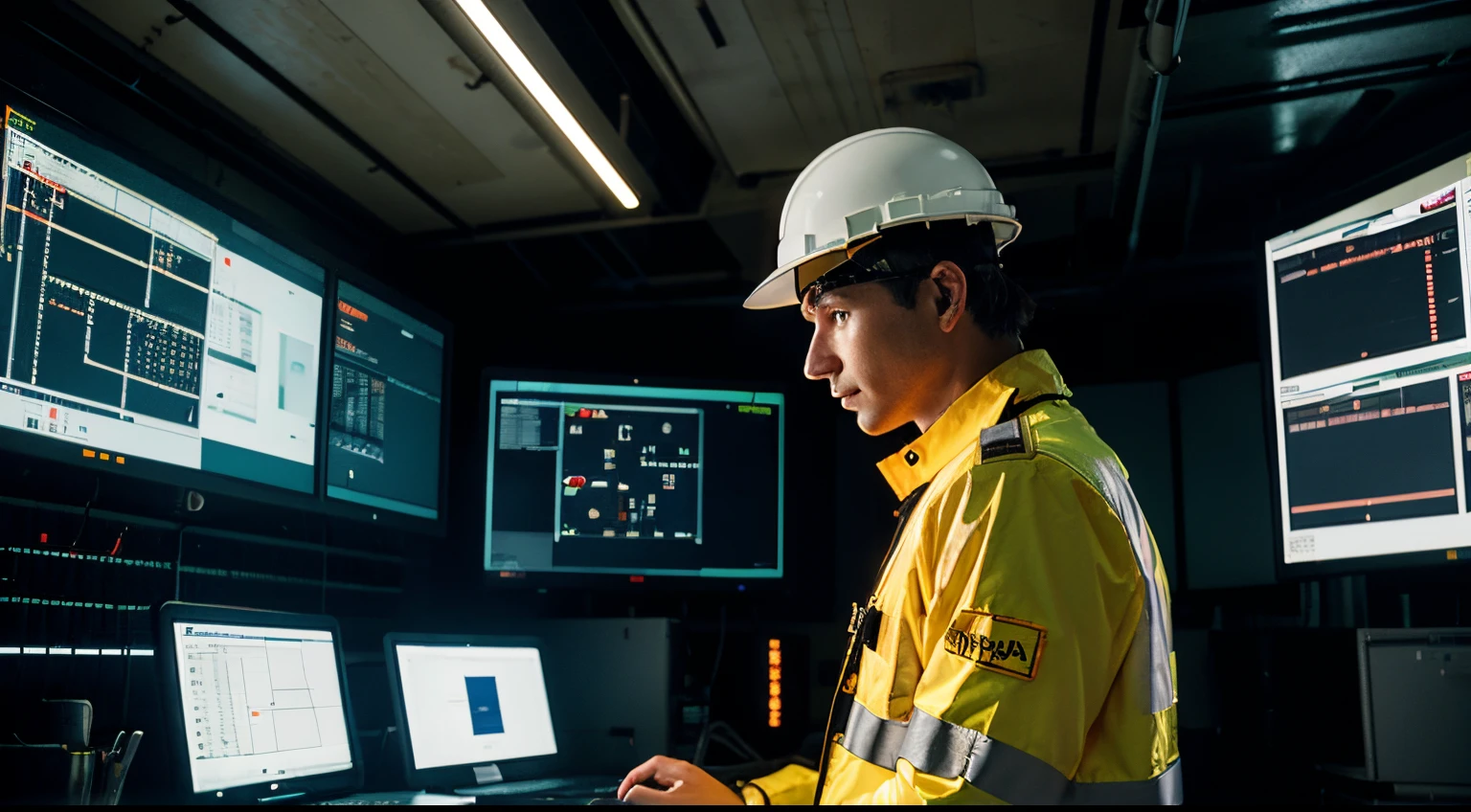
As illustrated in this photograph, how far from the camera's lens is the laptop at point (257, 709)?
162 cm

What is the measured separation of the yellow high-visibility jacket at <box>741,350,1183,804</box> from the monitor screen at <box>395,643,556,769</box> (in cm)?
122

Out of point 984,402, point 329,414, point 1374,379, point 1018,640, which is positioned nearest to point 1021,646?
point 1018,640

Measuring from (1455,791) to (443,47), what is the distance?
88.5 inches

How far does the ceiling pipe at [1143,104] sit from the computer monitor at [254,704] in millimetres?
1884

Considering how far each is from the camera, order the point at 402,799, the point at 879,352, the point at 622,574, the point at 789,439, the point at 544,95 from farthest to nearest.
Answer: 1. the point at 789,439
2. the point at 622,574
3. the point at 544,95
4. the point at 402,799
5. the point at 879,352

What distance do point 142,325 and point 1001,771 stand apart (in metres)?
1.54

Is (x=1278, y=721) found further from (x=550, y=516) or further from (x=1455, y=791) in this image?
(x=550, y=516)

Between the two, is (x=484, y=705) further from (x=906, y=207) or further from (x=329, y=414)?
(x=906, y=207)

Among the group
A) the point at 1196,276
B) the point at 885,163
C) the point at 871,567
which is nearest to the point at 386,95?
the point at 885,163

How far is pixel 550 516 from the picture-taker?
2.83 metres

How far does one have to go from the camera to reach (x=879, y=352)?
1.42 m

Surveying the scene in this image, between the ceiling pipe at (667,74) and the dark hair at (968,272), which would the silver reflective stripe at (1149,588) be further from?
the ceiling pipe at (667,74)

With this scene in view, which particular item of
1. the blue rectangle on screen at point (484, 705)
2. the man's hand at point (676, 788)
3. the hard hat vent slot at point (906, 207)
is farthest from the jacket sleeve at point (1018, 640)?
the blue rectangle on screen at point (484, 705)

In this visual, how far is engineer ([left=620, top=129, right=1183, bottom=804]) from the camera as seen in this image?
985 millimetres
